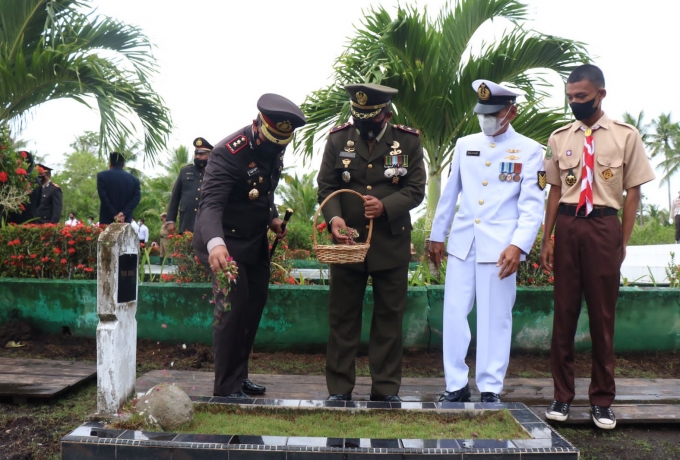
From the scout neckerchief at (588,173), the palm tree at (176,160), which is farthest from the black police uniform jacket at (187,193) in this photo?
the palm tree at (176,160)

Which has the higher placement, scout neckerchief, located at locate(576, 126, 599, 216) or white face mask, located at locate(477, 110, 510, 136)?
white face mask, located at locate(477, 110, 510, 136)

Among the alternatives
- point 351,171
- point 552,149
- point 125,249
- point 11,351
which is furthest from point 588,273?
point 11,351

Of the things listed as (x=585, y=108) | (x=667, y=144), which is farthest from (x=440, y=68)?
(x=667, y=144)

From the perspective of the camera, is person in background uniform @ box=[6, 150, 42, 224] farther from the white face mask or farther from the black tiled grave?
the white face mask

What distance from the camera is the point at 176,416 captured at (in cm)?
308

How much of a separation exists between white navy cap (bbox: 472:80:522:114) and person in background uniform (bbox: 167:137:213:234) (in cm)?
417

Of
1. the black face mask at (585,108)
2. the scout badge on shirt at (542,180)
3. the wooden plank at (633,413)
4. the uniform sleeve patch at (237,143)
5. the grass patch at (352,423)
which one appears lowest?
the wooden plank at (633,413)

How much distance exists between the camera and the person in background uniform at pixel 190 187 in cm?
722

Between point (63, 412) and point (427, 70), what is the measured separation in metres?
6.12

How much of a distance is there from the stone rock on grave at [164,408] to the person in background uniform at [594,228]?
2105 mm

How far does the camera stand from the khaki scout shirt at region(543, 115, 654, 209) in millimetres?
3600

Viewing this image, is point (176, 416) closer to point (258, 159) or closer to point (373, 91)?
point (258, 159)

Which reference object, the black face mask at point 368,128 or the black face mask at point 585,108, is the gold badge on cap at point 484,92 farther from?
the black face mask at point 368,128

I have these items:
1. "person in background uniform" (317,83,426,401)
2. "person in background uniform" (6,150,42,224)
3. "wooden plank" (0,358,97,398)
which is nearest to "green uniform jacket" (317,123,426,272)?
"person in background uniform" (317,83,426,401)
